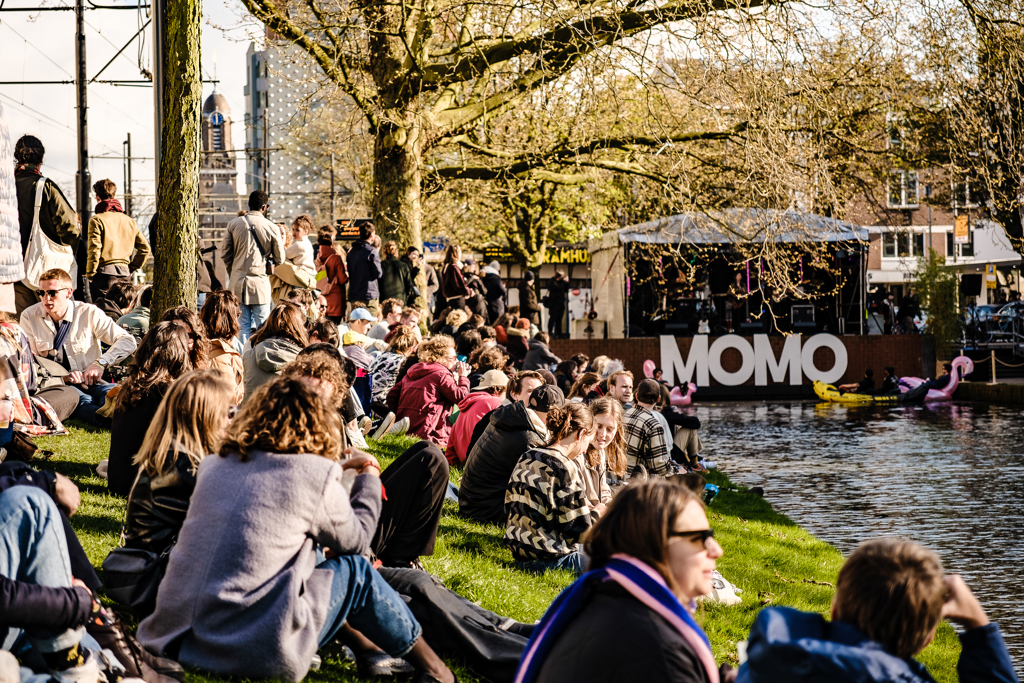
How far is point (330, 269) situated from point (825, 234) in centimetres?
1117

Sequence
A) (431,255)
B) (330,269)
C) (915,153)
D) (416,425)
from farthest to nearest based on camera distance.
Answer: (431,255)
(915,153)
(330,269)
(416,425)

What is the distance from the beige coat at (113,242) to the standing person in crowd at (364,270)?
4.21 meters

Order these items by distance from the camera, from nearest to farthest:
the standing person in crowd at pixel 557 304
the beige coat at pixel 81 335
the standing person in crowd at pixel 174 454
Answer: the standing person in crowd at pixel 174 454 < the beige coat at pixel 81 335 < the standing person in crowd at pixel 557 304

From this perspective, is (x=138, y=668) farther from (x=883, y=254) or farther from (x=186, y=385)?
(x=883, y=254)

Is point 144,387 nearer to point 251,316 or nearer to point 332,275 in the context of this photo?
point 251,316

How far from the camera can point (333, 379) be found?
7.07 meters

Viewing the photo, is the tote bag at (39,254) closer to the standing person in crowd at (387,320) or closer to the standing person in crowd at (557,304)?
the standing person in crowd at (387,320)

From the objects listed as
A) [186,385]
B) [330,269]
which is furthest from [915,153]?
[186,385]

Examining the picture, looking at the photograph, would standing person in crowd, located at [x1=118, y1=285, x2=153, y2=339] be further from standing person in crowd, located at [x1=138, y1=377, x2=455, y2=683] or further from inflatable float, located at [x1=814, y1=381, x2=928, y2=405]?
inflatable float, located at [x1=814, y1=381, x2=928, y2=405]

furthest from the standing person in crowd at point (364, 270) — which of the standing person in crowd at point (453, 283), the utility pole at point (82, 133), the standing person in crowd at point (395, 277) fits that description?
the utility pole at point (82, 133)

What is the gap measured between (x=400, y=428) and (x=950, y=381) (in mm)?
18958

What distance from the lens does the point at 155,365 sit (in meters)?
6.75

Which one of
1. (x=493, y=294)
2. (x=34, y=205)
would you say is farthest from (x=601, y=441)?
(x=493, y=294)

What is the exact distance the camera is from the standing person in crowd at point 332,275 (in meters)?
17.4
